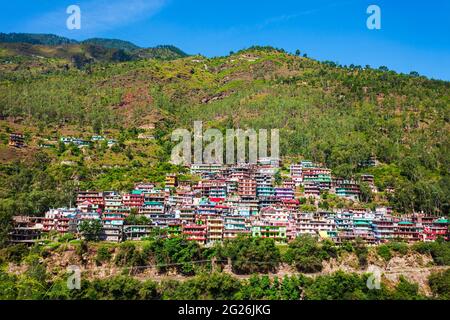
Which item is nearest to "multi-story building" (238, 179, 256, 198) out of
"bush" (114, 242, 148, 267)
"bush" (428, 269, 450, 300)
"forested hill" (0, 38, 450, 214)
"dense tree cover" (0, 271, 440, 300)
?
"forested hill" (0, 38, 450, 214)

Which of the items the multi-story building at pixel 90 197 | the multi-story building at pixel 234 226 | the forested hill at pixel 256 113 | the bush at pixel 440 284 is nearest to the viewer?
the bush at pixel 440 284

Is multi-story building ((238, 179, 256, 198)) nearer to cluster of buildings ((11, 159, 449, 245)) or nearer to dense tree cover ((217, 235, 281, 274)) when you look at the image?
cluster of buildings ((11, 159, 449, 245))

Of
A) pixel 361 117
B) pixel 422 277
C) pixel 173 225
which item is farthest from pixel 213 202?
pixel 361 117

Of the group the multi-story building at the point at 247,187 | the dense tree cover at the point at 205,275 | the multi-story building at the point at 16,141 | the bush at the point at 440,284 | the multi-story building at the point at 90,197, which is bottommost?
the bush at the point at 440,284

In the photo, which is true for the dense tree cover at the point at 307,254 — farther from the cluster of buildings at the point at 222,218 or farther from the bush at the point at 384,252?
the bush at the point at 384,252

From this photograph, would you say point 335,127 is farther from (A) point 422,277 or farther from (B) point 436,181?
(A) point 422,277

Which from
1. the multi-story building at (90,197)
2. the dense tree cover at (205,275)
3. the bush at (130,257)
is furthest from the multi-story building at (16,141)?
the bush at (130,257)

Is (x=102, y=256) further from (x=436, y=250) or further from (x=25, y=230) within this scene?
(x=436, y=250)
